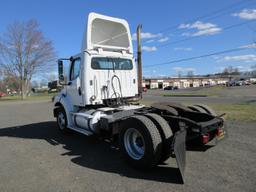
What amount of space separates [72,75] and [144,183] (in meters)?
4.83

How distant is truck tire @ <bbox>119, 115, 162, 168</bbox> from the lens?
4652 mm

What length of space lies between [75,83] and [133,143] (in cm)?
335

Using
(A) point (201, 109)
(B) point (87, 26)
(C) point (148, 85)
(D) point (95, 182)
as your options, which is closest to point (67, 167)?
(D) point (95, 182)

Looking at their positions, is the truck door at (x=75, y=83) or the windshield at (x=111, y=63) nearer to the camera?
the windshield at (x=111, y=63)

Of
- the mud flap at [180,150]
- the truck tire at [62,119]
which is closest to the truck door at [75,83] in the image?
the truck tire at [62,119]

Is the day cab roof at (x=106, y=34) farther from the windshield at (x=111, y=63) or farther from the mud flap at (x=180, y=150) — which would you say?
the mud flap at (x=180, y=150)

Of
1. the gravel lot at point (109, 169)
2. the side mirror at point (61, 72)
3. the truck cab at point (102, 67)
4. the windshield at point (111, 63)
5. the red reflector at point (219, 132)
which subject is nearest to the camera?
the gravel lot at point (109, 169)

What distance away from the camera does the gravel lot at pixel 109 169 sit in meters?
4.20

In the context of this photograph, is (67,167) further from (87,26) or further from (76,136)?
(87,26)

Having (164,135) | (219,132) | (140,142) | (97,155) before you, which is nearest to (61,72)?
(97,155)

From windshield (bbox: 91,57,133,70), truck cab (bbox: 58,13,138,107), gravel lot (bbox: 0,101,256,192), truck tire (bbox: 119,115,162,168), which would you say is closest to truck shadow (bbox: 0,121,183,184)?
gravel lot (bbox: 0,101,256,192)

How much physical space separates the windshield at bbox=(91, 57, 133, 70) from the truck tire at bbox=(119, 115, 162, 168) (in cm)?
263

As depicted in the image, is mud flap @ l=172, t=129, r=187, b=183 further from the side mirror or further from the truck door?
the side mirror

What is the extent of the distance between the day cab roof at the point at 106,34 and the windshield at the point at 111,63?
1.18ft
